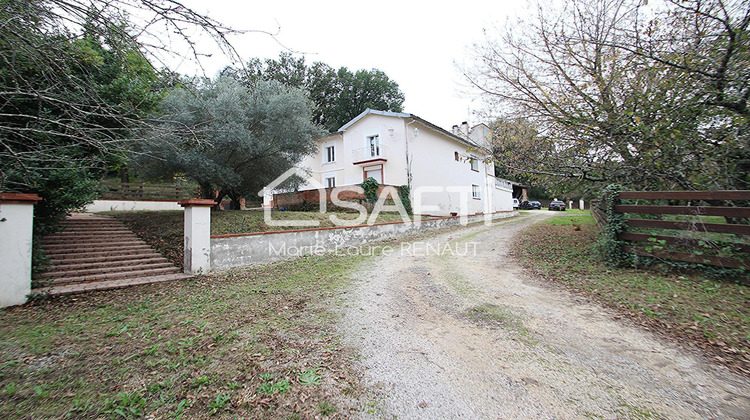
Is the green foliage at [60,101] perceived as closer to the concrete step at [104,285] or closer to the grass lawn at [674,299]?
the concrete step at [104,285]

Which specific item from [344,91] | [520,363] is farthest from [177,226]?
[344,91]

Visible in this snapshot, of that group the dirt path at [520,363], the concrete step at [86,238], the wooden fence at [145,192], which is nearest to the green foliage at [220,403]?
the dirt path at [520,363]

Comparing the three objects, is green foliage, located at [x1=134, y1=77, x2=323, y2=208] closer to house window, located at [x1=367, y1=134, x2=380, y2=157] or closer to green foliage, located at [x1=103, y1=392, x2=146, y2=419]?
green foliage, located at [x1=103, y1=392, x2=146, y2=419]

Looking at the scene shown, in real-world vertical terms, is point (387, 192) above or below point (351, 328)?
above

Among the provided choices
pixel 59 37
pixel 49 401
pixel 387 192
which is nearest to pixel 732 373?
pixel 49 401

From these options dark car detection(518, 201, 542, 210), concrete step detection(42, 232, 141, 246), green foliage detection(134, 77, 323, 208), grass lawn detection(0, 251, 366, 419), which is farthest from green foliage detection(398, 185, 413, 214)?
dark car detection(518, 201, 542, 210)

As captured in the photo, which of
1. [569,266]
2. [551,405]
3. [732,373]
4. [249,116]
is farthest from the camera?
[249,116]

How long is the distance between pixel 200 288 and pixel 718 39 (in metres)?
10.1

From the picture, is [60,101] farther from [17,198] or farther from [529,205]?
[529,205]

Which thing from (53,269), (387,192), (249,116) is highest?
(249,116)

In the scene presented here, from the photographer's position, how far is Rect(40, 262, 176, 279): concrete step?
17.6ft

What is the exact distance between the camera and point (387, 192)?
1459 cm

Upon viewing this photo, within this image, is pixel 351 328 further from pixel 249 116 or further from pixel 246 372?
pixel 249 116

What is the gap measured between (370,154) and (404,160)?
7.76 feet
